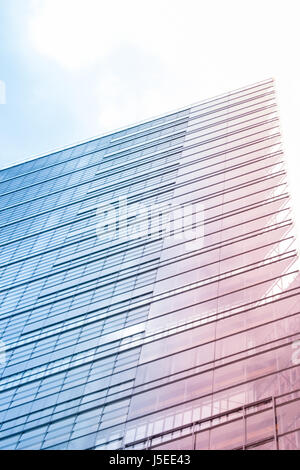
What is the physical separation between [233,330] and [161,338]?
3.59 metres

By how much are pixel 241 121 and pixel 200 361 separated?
28276 mm

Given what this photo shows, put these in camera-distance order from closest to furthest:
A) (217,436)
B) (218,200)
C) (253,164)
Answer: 1. (217,436)
2. (218,200)
3. (253,164)

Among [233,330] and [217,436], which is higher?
[233,330]

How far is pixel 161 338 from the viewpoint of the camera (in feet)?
75.7

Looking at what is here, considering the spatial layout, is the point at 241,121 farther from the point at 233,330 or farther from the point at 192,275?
the point at 233,330

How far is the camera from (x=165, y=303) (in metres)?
25.3

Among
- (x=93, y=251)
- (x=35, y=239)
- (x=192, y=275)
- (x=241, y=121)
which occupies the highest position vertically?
(x=241, y=121)

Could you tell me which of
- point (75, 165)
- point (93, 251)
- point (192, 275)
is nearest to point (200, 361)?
point (192, 275)

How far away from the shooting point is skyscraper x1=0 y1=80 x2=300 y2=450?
59.9 feet

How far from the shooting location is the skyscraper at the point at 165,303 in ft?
59.9

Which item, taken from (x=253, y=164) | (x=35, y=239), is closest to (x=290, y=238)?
(x=253, y=164)
